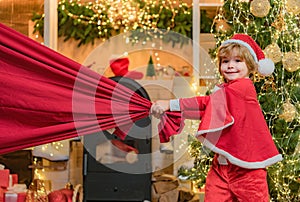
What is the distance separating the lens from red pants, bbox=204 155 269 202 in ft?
9.07

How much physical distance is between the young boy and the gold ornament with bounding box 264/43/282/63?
715mm

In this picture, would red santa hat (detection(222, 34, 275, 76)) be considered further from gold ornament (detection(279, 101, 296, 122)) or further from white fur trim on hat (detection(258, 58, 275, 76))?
gold ornament (detection(279, 101, 296, 122))

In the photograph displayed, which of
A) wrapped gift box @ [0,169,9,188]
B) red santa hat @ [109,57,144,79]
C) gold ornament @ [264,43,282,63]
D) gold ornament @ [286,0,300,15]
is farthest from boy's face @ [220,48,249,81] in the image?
red santa hat @ [109,57,144,79]

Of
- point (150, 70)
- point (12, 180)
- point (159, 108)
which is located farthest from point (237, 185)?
point (150, 70)

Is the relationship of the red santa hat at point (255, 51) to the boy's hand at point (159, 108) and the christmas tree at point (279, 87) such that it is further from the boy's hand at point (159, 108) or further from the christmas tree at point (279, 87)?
the christmas tree at point (279, 87)

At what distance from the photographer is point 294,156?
3701 millimetres

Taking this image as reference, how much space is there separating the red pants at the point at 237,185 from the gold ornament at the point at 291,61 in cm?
98

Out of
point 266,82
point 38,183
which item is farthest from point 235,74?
point 38,183

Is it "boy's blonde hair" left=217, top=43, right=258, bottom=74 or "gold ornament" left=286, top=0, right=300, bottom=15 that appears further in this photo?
"gold ornament" left=286, top=0, right=300, bottom=15

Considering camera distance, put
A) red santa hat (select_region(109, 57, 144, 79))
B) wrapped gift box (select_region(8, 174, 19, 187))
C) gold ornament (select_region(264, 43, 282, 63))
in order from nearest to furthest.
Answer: gold ornament (select_region(264, 43, 282, 63)) → wrapped gift box (select_region(8, 174, 19, 187)) → red santa hat (select_region(109, 57, 144, 79))

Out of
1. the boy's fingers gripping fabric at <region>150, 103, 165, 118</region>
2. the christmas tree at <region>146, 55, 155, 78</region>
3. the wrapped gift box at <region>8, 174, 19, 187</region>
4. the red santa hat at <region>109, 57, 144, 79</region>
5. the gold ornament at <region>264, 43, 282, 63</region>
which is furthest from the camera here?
the christmas tree at <region>146, 55, 155, 78</region>

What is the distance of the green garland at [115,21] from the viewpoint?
522 centimetres

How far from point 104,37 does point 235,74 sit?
2.60 meters

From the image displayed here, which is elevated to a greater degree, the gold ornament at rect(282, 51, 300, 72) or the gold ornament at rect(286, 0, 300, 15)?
the gold ornament at rect(286, 0, 300, 15)
